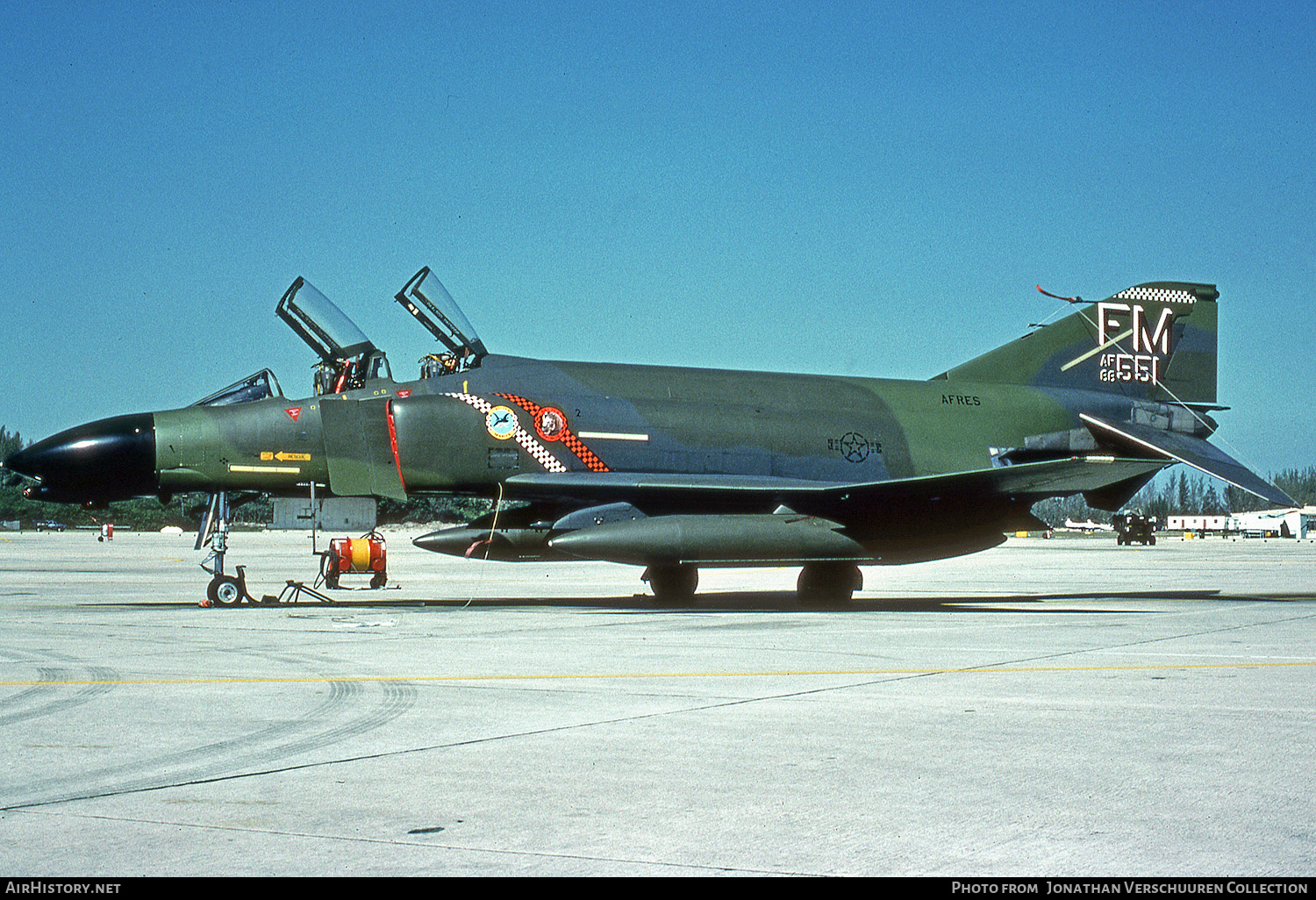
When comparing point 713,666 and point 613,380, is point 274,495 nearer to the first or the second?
point 613,380

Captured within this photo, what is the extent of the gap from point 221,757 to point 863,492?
11576 mm

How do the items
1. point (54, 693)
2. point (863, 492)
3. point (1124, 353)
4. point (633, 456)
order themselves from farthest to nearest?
1. point (1124, 353)
2. point (633, 456)
3. point (863, 492)
4. point (54, 693)

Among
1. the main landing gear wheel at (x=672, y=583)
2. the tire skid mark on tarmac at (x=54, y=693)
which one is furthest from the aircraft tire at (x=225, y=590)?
the tire skid mark on tarmac at (x=54, y=693)

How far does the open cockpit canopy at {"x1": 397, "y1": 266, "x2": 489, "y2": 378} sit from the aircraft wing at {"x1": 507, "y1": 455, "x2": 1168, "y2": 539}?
7.04 feet

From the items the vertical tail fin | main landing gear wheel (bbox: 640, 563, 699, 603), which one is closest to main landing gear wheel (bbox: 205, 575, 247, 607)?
main landing gear wheel (bbox: 640, 563, 699, 603)

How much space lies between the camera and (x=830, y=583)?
17.5m

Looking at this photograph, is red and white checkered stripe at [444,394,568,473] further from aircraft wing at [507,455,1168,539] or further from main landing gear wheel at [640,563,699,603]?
main landing gear wheel at [640,563,699,603]

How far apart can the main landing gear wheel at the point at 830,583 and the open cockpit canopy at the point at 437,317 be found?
5754mm

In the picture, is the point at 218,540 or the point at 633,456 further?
the point at 633,456

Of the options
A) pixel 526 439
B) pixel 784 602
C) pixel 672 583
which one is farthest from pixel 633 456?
pixel 784 602

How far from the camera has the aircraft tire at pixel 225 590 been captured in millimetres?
16031

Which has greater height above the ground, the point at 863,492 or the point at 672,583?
the point at 863,492

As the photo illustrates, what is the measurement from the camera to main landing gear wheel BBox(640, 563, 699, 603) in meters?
17.8

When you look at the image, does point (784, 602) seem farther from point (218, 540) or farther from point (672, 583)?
point (218, 540)
